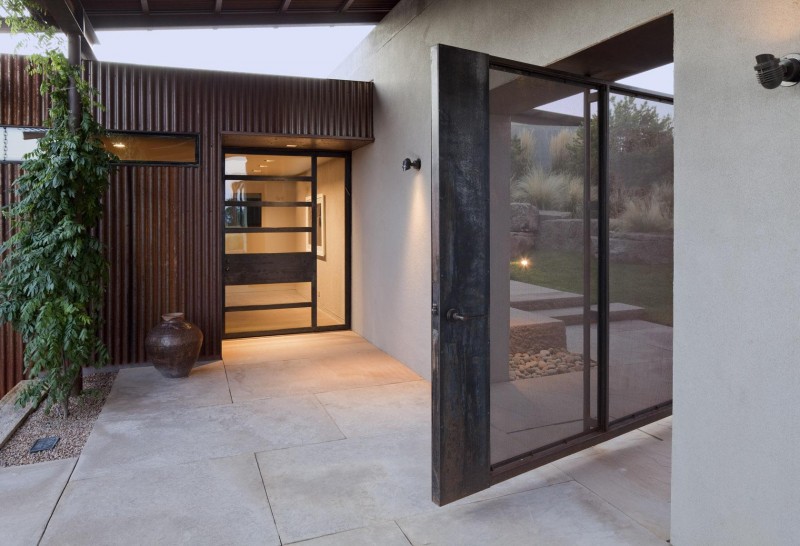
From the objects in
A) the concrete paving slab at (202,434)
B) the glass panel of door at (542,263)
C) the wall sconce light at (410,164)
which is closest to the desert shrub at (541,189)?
the glass panel of door at (542,263)

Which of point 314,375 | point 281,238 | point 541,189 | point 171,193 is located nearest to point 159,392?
point 314,375

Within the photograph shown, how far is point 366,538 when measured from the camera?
2.60 meters

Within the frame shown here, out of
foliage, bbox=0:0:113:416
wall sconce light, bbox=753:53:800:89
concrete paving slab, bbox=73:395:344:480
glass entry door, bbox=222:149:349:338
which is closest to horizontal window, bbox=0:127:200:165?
glass entry door, bbox=222:149:349:338

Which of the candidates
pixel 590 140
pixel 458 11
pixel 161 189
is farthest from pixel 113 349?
pixel 590 140

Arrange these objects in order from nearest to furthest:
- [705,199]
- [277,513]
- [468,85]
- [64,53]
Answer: [705,199] → [468,85] → [277,513] → [64,53]

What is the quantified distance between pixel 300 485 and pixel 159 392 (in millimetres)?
2319

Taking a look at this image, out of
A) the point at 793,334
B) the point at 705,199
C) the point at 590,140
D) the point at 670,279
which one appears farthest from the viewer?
the point at 670,279

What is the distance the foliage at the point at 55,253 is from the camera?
4078 mm

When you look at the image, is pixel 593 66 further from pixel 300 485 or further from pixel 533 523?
pixel 300 485

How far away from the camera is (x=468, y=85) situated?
2.65m

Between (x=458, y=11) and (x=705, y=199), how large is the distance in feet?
9.57

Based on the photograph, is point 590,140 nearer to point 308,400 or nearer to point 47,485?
point 308,400

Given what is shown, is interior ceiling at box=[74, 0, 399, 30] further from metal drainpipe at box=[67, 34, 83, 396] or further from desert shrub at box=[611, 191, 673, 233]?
desert shrub at box=[611, 191, 673, 233]

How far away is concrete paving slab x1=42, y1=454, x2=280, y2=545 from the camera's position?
8.61ft
